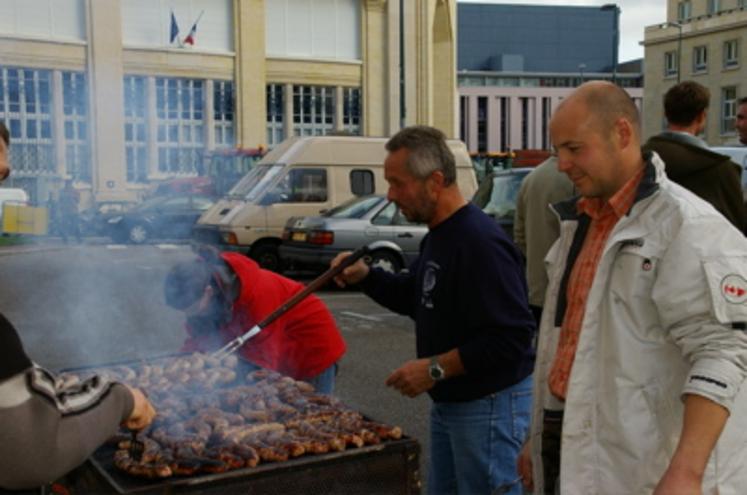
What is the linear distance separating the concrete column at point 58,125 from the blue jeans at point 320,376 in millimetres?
3526

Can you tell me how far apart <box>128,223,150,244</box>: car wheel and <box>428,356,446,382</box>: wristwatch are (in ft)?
63.3

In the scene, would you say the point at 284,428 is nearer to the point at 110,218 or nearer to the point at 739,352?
the point at 739,352

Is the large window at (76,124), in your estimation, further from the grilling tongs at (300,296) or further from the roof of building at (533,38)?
the roof of building at (533,38)

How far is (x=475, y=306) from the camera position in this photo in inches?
119

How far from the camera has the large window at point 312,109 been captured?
43.2 m

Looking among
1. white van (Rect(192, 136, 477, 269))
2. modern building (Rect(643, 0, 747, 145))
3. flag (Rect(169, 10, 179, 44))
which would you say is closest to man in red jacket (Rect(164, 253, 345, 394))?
flag (Rect(169, 10, 179, 44))

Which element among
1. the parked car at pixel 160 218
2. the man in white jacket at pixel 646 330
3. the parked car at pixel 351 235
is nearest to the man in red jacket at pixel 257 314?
the man in white jacket at pixel 646 330

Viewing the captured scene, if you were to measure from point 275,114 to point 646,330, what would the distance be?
4299cm

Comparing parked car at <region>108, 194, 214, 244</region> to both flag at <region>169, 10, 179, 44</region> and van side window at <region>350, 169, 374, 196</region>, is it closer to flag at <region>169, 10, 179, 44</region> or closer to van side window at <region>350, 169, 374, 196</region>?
van side window at <region>350, 169, 374, 196</region>

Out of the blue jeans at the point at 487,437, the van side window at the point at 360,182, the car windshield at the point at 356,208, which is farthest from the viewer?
the van side window at the point at 360,182

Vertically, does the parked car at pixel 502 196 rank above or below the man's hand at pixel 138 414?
above

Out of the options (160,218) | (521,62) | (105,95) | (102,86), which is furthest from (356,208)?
(521,62)

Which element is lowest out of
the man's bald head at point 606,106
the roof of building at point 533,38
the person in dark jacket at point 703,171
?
the person in dark jacket at point 703,171

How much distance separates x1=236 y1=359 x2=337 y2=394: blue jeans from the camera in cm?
420
